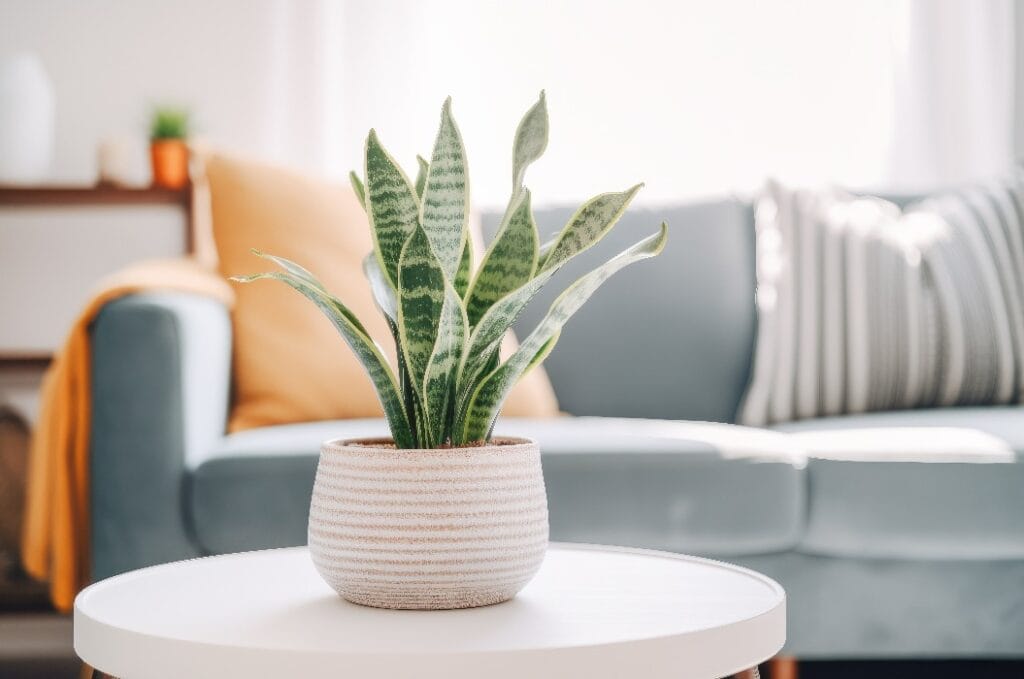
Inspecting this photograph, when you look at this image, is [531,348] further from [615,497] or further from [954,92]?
[954,92]

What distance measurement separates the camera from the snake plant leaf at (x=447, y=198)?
2.67 feet

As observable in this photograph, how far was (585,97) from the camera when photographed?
3.09m

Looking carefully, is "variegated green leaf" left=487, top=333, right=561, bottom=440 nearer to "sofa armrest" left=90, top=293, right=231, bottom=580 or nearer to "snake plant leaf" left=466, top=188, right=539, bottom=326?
"snake plant leaf" left=466, top=188, right=539, bottom=326

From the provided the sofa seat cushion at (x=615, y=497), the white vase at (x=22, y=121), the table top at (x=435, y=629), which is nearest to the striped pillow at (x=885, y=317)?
the sofa seat cushion at (x=615, y=497)

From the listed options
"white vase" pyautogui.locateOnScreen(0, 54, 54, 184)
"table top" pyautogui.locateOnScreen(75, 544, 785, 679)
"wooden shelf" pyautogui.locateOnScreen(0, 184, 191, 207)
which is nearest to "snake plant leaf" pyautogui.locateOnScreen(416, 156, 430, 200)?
"table top" pyautogui.locateOnScreen(75, 544, 785, 679)

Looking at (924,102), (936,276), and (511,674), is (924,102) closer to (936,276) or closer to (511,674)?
(936,276)

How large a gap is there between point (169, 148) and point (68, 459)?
1.31 metres

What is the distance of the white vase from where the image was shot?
272cm

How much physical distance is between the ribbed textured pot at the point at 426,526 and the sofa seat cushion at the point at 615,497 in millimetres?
738

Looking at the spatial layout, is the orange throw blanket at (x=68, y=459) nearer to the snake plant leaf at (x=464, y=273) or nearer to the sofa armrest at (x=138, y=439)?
the sofa armrest at (x=138, y=439)

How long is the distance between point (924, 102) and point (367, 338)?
8.45 feet

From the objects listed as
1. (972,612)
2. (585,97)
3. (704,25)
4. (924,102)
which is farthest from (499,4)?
(972,612)

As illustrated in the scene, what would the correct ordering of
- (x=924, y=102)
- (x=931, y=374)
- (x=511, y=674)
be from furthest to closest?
1. (x=924, y=102)
2. (x=931, y=374)
3. (x=511, y=674)

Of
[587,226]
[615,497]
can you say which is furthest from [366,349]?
[615,497]
